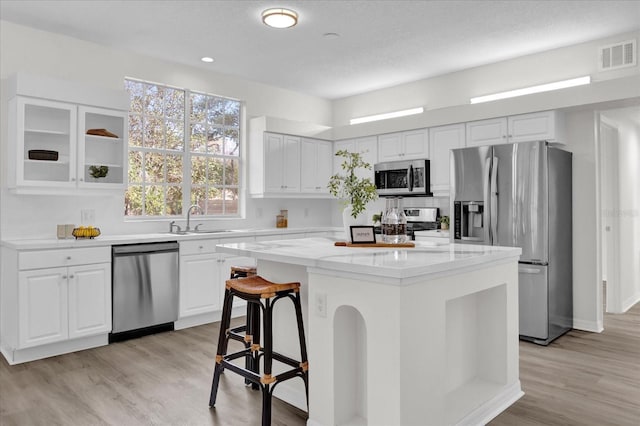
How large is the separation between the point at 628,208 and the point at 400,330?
5.38 metres

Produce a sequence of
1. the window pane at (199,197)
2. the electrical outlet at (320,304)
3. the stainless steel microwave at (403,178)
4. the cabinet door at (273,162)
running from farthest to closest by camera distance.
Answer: the cabinet door at (273,162) → the window pane at (199,197) → the stainless steel microwave at (403,178) → the electrical outlet at (320,304)

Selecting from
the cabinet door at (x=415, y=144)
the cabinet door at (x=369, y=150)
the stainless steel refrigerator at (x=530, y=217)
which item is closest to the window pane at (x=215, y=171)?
the cabinet door at (x=369, y=150)

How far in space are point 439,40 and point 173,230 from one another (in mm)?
3487

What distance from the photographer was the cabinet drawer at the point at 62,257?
3.51m

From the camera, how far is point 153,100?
16.5 ft

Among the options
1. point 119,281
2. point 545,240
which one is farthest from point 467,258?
point 119,281

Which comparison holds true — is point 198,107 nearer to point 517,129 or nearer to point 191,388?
point 191,388

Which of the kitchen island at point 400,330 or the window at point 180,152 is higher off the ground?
the window at point 180,152

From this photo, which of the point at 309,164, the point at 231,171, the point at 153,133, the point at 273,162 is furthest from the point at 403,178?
the point at 153,133

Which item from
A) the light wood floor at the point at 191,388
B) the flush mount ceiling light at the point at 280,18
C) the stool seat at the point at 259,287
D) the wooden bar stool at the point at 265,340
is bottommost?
the light wood floor at the point at 191,388

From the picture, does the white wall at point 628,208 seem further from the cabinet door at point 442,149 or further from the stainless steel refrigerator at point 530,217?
the cabinet door at point 442,149

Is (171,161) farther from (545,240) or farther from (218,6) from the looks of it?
(545,240)

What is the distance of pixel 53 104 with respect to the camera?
387 cm

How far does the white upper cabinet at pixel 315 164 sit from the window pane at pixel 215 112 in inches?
45.0
